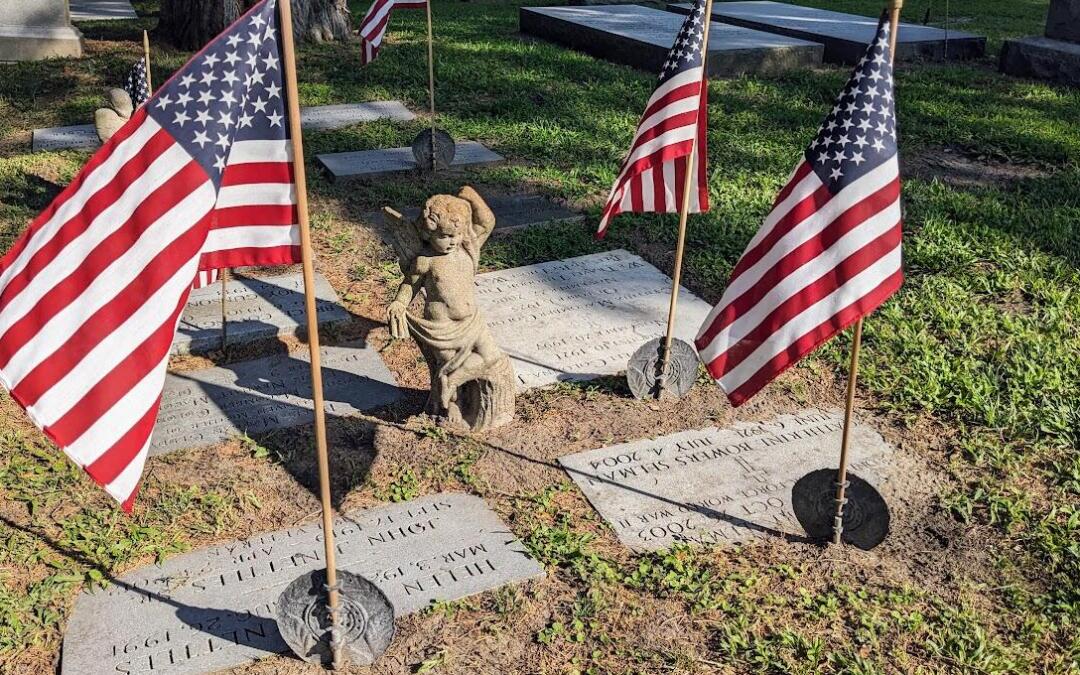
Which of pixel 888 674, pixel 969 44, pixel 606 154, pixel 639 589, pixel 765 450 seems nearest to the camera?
pixel 888 674

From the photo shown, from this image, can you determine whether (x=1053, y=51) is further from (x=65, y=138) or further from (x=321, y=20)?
(x=65, y=138)

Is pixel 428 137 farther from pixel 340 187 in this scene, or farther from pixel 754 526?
pixel 754 526

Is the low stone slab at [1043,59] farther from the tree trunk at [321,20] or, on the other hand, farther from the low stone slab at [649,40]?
the tree trunk at [321,20]

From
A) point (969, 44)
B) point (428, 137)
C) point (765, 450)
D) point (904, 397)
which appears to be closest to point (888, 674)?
point (765, 450)

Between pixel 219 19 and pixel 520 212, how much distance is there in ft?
25.5

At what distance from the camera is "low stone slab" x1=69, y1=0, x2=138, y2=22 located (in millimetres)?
17359

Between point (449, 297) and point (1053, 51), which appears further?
point (1053, 51)

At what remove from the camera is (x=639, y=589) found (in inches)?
171

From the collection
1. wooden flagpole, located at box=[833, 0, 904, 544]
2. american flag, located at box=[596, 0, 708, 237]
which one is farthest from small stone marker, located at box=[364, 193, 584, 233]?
wooden flagpole, located at box=[833, 0, 904, 544]

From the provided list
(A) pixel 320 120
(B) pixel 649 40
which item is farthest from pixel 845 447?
(B) pixel 649 40

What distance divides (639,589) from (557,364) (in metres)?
2.14

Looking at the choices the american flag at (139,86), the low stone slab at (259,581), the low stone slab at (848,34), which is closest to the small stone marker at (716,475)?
the low stone slab at (259,581)

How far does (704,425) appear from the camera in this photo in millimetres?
5586

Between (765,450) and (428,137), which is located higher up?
(428,137)
